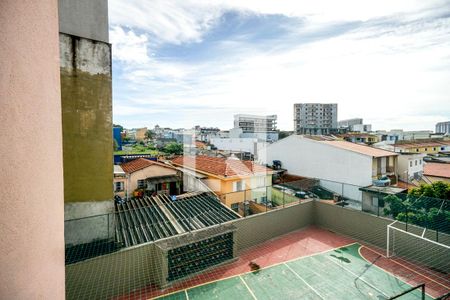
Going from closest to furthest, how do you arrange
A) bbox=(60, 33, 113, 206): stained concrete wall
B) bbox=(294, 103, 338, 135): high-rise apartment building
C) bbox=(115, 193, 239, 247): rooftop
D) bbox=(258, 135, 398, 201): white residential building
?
1. bbox=(60, 33, 113, 206): stained concrete wall
2. bbox=(115, 193, 239, 247): rooftop
3. bbox=(258, 135, 398, 201): white residential building
4. bbox=(294, 103, 338, 135): high-rise apartment building

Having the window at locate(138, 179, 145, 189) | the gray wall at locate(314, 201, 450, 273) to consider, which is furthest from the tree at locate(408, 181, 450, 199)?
the window at locate(138, 179, 145, 189)

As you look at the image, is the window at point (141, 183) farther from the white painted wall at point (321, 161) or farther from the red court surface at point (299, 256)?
the white painted wall at point (321, 161)

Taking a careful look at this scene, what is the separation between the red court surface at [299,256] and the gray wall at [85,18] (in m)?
9.10

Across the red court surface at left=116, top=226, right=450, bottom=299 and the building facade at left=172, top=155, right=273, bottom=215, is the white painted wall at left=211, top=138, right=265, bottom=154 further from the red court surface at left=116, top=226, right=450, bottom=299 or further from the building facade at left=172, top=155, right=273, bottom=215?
the red court surface at left=116, top=226, right=450, bottom=299

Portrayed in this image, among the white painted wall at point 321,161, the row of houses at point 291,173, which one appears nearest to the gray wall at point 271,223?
the row of houses at point 291,173

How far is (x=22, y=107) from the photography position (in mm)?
1113

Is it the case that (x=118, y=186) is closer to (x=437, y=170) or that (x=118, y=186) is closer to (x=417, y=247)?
(x=417, y=247)

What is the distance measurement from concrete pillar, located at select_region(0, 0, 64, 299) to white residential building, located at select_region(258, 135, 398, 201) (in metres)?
17.4

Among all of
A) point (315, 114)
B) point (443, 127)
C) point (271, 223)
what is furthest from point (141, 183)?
point (443, 127)

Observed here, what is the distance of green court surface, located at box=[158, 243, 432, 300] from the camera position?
8328mm

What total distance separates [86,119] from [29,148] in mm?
8739

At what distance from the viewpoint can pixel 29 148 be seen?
1.16 metres

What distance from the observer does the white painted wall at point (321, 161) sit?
66.9ft

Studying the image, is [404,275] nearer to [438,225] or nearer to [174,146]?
[438,225]
